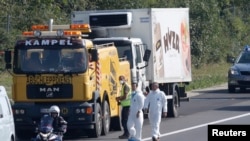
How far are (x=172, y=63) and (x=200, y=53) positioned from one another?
2508 cm

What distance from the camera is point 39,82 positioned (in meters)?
25.3

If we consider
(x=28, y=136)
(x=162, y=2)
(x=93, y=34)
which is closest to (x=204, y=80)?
(x=162, y=2)

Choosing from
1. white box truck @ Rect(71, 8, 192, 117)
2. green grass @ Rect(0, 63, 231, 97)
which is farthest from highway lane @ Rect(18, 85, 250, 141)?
green grass @ Rect(0, 63, 231, 97)

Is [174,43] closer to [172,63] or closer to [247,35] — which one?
[172,63]

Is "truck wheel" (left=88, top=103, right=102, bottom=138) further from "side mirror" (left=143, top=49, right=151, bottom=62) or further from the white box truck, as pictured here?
"side mirror" (left=143, top=49, right=151, bottom=62)

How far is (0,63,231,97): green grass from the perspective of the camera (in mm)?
40334

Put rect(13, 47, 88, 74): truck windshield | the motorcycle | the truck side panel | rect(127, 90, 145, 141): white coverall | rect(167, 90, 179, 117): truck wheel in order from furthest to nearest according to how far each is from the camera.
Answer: rect(167, 90, 179, 117): truck wheel, the truck side panel, rect(13, 47, 88, 74): truck windshield, rect(127, 90, 145, 141): white coverall, the motorcycle

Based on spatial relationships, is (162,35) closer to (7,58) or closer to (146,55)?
(146,55)

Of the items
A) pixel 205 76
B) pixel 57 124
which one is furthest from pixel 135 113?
pixel 205 76

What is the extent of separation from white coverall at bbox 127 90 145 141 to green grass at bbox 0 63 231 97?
14.1 metres

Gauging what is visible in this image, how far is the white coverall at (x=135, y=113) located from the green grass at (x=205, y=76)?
1413cm

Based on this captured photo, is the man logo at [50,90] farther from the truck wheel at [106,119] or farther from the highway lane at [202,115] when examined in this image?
the truck wheel at [106,119]

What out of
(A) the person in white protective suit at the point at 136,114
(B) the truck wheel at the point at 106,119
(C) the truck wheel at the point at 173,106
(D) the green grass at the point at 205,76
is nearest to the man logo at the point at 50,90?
(B) the truck wheel at the point at 106,119

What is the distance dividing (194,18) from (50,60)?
32.9 metres
